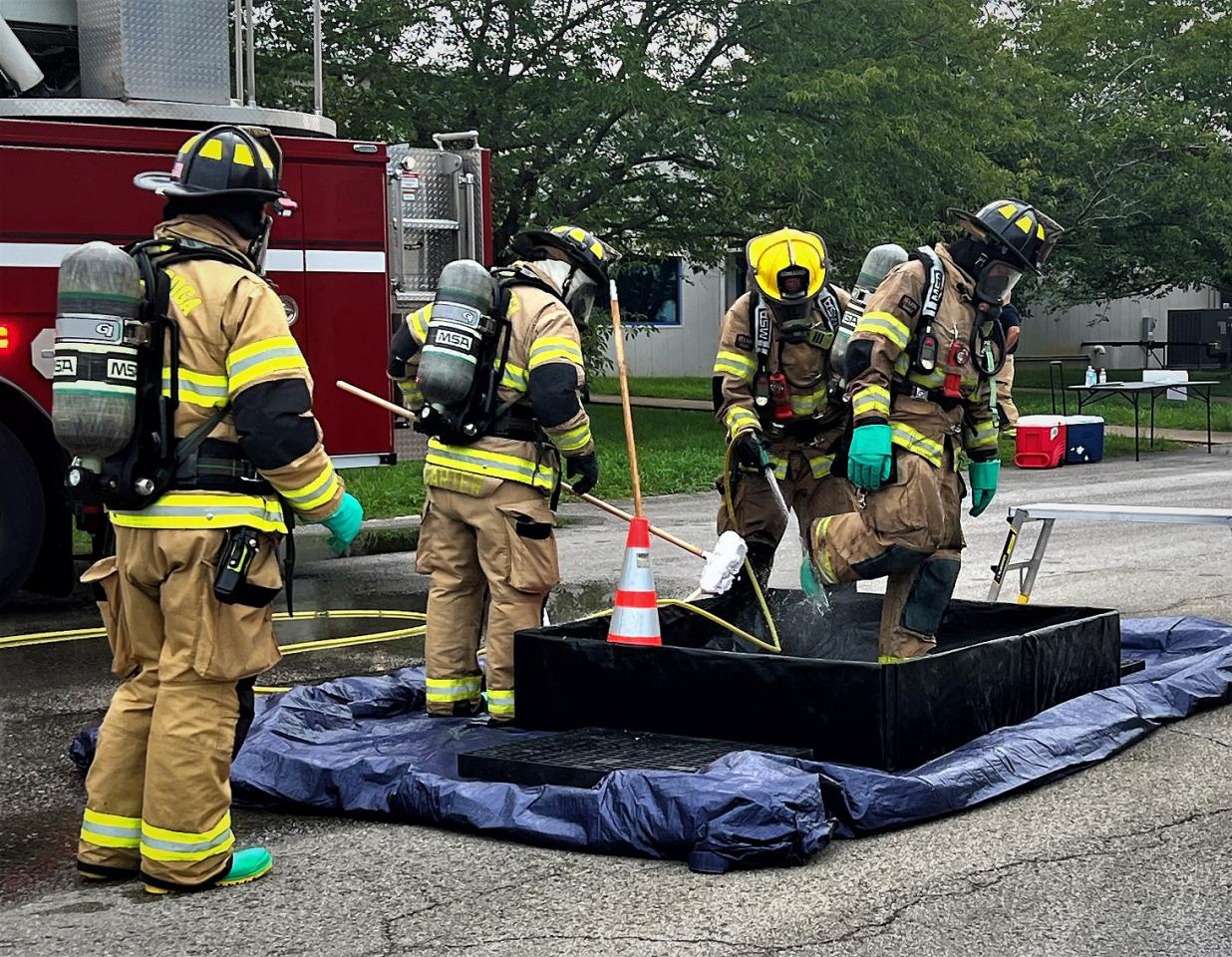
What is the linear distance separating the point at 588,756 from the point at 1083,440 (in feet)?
47.5

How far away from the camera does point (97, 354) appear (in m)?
4.61

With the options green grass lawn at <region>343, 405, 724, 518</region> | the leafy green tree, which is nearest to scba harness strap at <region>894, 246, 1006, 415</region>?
green grass lawn at <region>343, 405, 724, 518</region>

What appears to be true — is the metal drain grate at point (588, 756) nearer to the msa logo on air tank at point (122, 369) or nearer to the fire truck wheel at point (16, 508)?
the msa logo on air tank at point (122, 369)

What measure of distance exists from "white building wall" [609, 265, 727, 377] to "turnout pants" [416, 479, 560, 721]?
27.9 metres

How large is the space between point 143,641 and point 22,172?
496 cm

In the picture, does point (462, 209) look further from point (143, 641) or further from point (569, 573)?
point (143, 641)

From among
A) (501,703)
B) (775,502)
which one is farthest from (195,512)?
(775,502)

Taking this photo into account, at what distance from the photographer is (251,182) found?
16.1 feet

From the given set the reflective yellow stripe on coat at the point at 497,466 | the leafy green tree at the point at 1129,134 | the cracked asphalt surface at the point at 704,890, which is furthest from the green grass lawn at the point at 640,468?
the leafy green tree at the point at 1129,134

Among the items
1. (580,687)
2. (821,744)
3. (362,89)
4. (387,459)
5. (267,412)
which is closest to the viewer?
(267,412)

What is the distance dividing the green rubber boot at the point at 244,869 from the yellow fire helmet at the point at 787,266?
3321mm

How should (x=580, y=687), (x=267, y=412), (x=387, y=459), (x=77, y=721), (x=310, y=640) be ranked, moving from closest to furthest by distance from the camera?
(x=267, y=412), (x=580, y=687), (x=77, y=721), (x=310, y=640), (x=387, y=459)

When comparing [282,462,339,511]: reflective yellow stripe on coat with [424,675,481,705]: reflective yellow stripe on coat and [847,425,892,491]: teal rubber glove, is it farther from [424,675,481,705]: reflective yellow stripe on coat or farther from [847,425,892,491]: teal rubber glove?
[847,425,892,491]: teal rubber glove

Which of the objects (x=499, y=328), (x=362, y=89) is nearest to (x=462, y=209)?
(x=499, y=328)
